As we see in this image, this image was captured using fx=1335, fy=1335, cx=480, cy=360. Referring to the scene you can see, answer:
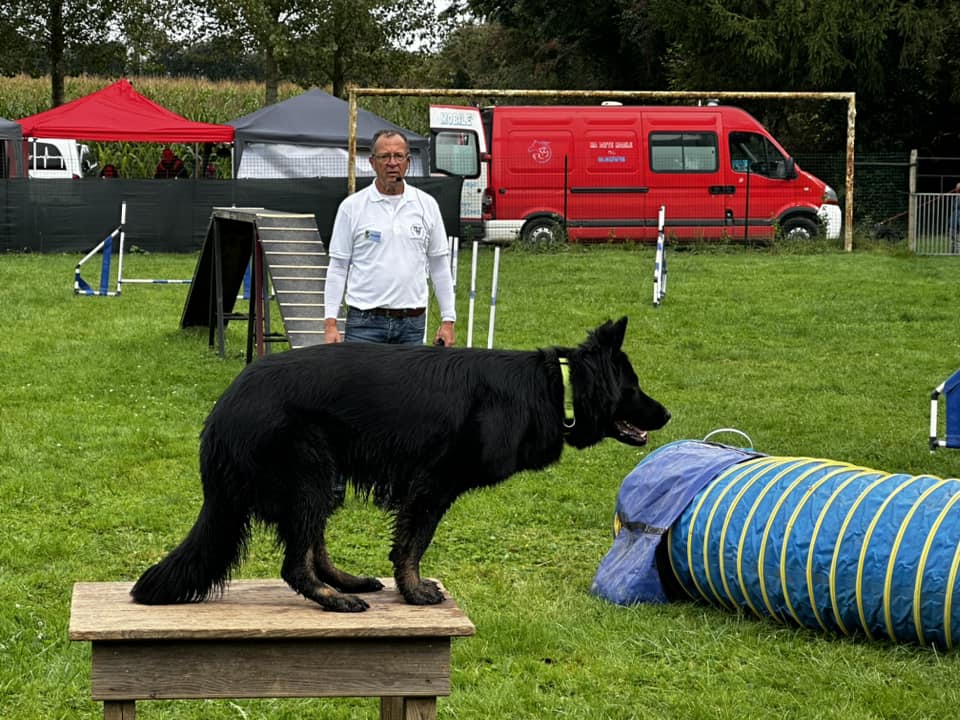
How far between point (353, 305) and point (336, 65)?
2812cm

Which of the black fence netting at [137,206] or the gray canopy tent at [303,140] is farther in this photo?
the gray canopy tent at [303,140]

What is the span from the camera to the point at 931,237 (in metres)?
22.8

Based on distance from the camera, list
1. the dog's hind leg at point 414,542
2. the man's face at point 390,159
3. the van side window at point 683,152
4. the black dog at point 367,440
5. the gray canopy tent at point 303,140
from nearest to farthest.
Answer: the black dog at point 367,440, the dog's hind leg at point 414,542, the man's face at point 390,159, the van side window at point 683,152, the gray canopy tent at point 303,140

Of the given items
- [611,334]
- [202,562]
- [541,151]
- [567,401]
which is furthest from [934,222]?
[202,562]

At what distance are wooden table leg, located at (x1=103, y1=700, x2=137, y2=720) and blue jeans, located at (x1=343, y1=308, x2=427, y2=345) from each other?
138 inches

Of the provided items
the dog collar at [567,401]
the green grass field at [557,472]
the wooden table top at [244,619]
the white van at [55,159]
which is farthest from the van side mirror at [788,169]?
the wooden table top at [244,619]

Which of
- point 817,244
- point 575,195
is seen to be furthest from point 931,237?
point 575,195

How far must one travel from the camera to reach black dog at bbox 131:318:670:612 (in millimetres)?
3986

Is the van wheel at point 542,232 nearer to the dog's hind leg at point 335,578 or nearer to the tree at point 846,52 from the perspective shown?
the tree at point 846,52

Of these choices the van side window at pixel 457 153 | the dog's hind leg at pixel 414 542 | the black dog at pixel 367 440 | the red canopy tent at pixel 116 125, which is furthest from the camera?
the red canopy tent at pixel 116 125

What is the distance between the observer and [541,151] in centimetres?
2317

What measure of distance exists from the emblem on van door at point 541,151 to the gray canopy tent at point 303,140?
3.66 m

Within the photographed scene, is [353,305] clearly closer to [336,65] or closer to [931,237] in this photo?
[931,237]

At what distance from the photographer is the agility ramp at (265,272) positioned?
1195 cm
